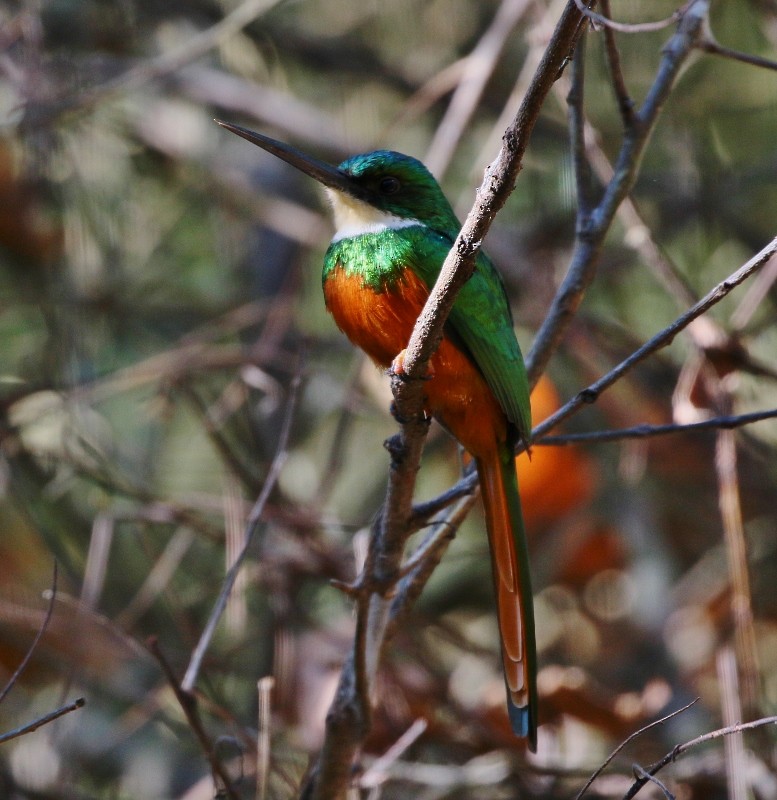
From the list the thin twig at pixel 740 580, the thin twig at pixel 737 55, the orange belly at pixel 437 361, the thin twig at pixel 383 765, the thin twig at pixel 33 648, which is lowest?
the thin twig at pixel 383 765

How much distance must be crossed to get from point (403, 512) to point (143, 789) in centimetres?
244

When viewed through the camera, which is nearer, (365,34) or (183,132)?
(183,132)

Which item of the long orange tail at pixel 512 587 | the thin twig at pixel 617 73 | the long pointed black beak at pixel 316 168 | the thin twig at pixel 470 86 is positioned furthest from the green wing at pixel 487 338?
the thin twig at pixel 470 86

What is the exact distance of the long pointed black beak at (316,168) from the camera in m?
2.17

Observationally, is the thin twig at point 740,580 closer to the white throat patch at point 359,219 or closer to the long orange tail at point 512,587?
the long orange tail at point 512,587

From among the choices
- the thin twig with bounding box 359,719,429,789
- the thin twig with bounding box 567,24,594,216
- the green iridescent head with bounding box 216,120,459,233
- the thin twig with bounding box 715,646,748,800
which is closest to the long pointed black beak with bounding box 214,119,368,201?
the green iridescent head with bounding box 216,120,459,233

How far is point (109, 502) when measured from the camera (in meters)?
3.54

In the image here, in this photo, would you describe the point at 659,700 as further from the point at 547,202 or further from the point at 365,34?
the point at 365,34

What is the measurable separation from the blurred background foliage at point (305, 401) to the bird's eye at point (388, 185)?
76cm

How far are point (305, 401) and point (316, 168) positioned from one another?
A: 212 cm

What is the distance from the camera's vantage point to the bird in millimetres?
2221

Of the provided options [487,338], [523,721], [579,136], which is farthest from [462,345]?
[523,721]

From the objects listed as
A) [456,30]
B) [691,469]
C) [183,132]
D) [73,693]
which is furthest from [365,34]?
[73,693]

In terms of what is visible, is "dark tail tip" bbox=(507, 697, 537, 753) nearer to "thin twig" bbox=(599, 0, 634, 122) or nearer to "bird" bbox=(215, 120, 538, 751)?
"bird" bbox=(215, 120, 538, 751)
